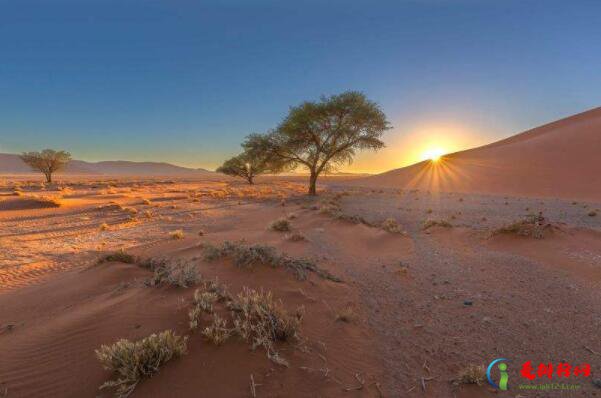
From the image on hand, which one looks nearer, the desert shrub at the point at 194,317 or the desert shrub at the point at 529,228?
A: the desert shrub at the point at 194,317

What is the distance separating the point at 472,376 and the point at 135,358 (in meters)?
3.87

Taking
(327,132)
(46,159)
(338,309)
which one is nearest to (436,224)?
(338,309)

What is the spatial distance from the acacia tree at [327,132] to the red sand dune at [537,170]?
1544cm

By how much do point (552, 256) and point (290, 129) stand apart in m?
23.2

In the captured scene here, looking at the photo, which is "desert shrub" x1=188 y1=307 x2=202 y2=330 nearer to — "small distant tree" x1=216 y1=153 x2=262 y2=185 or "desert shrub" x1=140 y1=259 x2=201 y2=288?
"desert shrub" x1=140 y1=259 x2=201 y2=288

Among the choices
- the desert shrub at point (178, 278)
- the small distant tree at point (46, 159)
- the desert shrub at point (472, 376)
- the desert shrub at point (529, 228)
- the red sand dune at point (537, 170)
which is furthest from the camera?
the small distant tree at point (46, 159)

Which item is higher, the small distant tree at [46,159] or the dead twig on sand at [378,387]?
the small distant tree at [46,159]

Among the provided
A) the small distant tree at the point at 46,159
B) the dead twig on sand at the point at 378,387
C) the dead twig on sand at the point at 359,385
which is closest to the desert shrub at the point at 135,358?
the dead twig on sand at the point at 359,385

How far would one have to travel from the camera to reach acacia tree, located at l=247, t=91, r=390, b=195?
88.9 feet

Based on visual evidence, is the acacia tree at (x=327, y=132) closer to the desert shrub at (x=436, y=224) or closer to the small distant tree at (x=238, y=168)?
the desert shrub at (x=436, y=224)

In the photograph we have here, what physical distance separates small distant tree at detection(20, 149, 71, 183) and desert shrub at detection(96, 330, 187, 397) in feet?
217

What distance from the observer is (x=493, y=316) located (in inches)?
194

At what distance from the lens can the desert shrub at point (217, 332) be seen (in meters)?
3.42

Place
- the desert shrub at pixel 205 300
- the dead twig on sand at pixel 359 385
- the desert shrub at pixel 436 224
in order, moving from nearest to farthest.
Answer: the dead twig on sand at pixel 359 385 → the desert shrub at pixel 205 300 → the desert shrub at pixel 436 224
